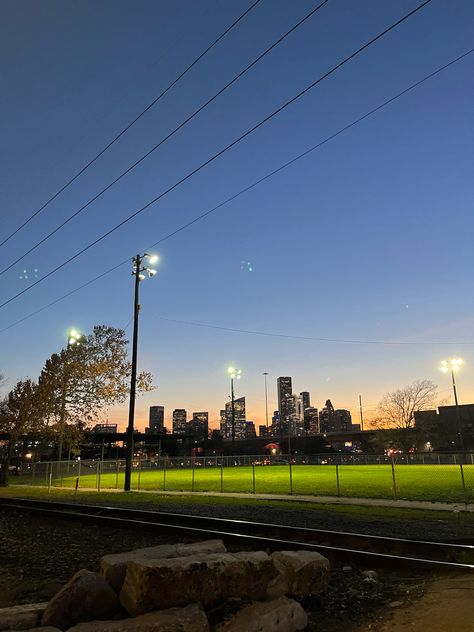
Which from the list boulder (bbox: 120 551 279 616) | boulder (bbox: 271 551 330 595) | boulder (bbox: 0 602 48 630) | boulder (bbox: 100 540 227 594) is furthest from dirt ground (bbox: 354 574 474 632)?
boulder (bbox: 0 602 48 630)

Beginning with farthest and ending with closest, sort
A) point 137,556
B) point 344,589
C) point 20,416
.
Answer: point 20,416 → point 344,589 → point 137,556

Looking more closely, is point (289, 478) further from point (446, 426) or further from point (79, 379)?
point (446, 426)

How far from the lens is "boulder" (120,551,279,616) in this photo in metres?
6.13

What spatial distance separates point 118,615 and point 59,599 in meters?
0.76

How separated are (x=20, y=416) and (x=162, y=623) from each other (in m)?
36.8

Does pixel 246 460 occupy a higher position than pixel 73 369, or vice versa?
pixel 73 369

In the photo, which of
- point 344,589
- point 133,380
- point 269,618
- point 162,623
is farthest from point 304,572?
point 133,380

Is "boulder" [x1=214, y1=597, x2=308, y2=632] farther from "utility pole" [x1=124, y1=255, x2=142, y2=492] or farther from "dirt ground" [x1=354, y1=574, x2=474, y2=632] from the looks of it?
"utility pole" [x1=124, y1=255, x2=142, y2=492]

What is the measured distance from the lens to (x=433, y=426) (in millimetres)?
101625

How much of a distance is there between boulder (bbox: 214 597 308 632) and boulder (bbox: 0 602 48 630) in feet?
7.25

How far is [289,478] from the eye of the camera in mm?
40594

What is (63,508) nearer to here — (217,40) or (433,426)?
(217,40)

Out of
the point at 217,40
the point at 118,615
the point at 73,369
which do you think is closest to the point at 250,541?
the point at 118,615

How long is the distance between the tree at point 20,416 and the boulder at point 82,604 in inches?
1359
